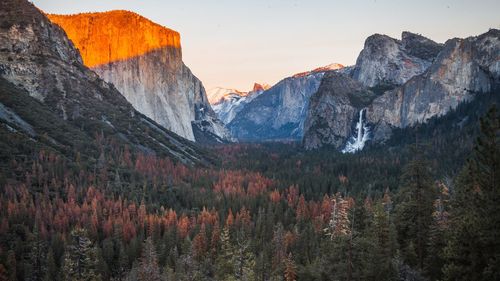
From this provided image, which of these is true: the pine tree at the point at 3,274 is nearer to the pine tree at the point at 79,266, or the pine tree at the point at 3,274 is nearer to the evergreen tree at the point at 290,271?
the pine tree at the point at 79,266

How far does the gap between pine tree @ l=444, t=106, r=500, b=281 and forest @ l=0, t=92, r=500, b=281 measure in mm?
68

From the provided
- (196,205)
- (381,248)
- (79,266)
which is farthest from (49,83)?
(381,248)

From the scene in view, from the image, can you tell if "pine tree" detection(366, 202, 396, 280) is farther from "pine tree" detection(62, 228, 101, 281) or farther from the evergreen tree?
"pine tree" detection(62, 228, 101, 281)

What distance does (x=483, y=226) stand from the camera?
25.2 meters

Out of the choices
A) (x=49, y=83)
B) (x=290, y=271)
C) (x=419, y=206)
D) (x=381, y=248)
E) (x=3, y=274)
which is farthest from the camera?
(x=49, y=83)

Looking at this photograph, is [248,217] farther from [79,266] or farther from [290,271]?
[79,266]

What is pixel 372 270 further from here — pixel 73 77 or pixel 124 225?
pixel 73 77

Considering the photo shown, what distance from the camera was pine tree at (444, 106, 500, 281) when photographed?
24922 mm

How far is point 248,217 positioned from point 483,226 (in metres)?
86.9

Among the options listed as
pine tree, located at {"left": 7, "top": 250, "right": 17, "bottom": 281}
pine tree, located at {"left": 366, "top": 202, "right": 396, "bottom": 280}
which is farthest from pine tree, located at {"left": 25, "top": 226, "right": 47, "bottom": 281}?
pine tree, located at {"left": 366, "top": 202, "right": 396, "bottom": 280}

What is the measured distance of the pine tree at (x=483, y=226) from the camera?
24922 millimetres

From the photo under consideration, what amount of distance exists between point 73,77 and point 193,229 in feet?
400

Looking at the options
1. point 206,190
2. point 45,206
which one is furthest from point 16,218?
point 206,190

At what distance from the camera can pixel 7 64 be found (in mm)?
170375
